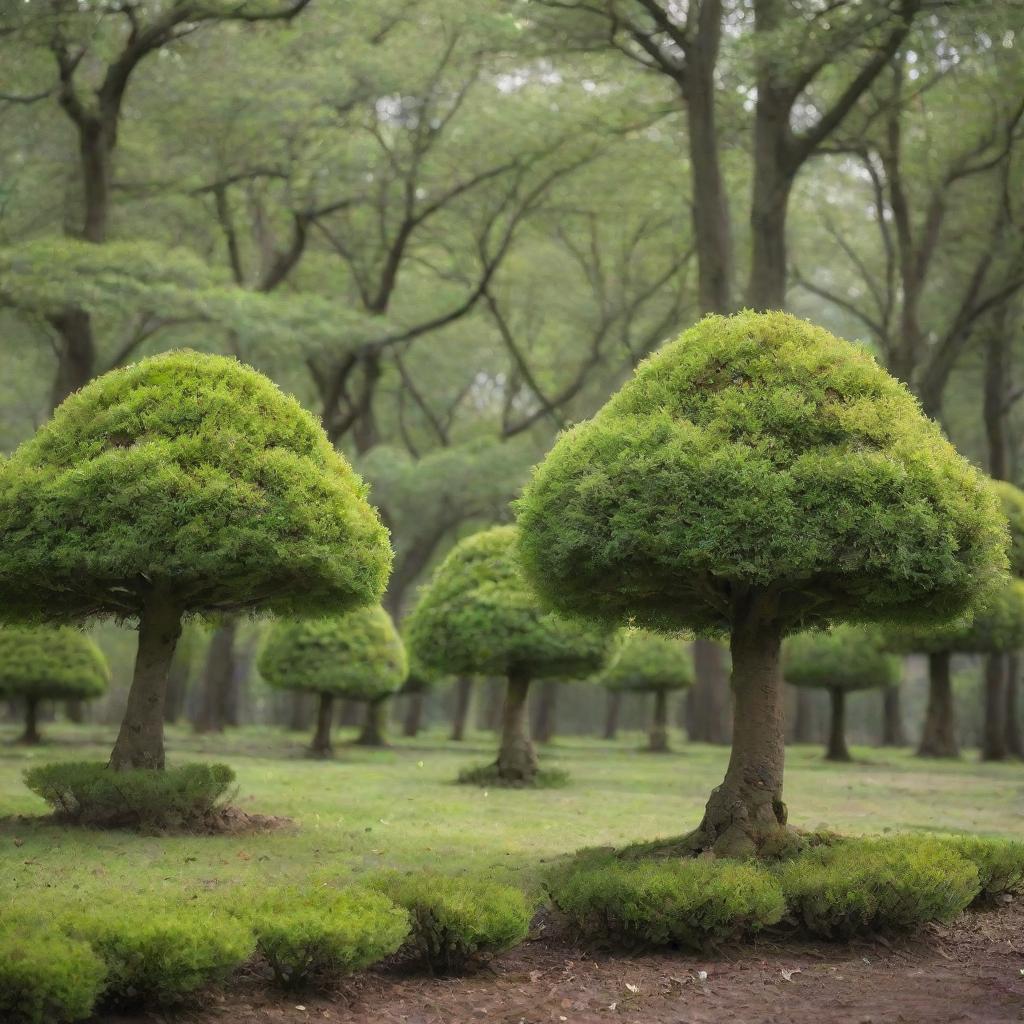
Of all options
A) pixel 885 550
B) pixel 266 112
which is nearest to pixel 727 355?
pixel 885 550

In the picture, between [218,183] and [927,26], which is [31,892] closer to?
[927,26]

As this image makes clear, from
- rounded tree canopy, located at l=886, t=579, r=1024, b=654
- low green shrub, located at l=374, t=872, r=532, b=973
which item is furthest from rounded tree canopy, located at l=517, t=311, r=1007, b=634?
rounded tree canopy, located at l=886, t=579, r=1024, b=654

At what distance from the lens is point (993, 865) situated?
8.42 meters

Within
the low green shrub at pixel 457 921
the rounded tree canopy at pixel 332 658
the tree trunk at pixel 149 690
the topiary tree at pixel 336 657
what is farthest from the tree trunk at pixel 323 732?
the low green shrub at pixel 457 921

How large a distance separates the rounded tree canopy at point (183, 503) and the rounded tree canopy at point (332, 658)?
9.76 meters

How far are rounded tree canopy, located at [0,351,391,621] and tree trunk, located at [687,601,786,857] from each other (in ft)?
10.9

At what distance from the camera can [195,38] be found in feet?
76.2

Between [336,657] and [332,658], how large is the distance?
0.23 feet

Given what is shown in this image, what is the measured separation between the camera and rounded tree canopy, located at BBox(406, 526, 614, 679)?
17.0 meters

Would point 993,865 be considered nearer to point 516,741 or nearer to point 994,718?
point 516,741

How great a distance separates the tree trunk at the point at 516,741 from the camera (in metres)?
17.0

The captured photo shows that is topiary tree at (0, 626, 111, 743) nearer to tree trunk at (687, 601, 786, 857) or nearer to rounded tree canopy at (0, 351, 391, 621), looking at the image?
rounded tree canopy at (0, 351, 391, 621)

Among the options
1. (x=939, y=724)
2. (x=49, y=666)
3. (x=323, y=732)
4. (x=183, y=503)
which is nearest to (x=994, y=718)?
(x=939, y=724)

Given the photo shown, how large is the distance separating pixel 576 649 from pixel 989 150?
51.0 feet
